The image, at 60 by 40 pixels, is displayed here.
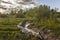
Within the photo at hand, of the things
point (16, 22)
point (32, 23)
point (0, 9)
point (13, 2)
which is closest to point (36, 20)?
point (32, 23)

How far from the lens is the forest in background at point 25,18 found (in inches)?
696

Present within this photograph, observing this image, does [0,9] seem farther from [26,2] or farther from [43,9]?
[43,9]

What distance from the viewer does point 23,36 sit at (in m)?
17.5

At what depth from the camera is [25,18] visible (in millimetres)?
21000

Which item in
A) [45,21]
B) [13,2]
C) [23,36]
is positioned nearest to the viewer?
[23,36]

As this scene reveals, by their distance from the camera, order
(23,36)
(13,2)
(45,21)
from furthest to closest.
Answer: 1. (13,2)
2. (45,21)
3. (23,36)

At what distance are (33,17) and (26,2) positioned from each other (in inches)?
355

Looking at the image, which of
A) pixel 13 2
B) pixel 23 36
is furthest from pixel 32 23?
pixel 13 2

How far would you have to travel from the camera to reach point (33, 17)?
67.1 feet

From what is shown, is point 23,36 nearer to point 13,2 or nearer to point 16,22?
point 16,22

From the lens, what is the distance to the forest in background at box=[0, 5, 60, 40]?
1769 cm

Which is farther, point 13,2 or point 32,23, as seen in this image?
point 13,2

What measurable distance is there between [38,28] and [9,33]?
2.13 m

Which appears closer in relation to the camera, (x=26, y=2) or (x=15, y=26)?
(x=15, y=26)
